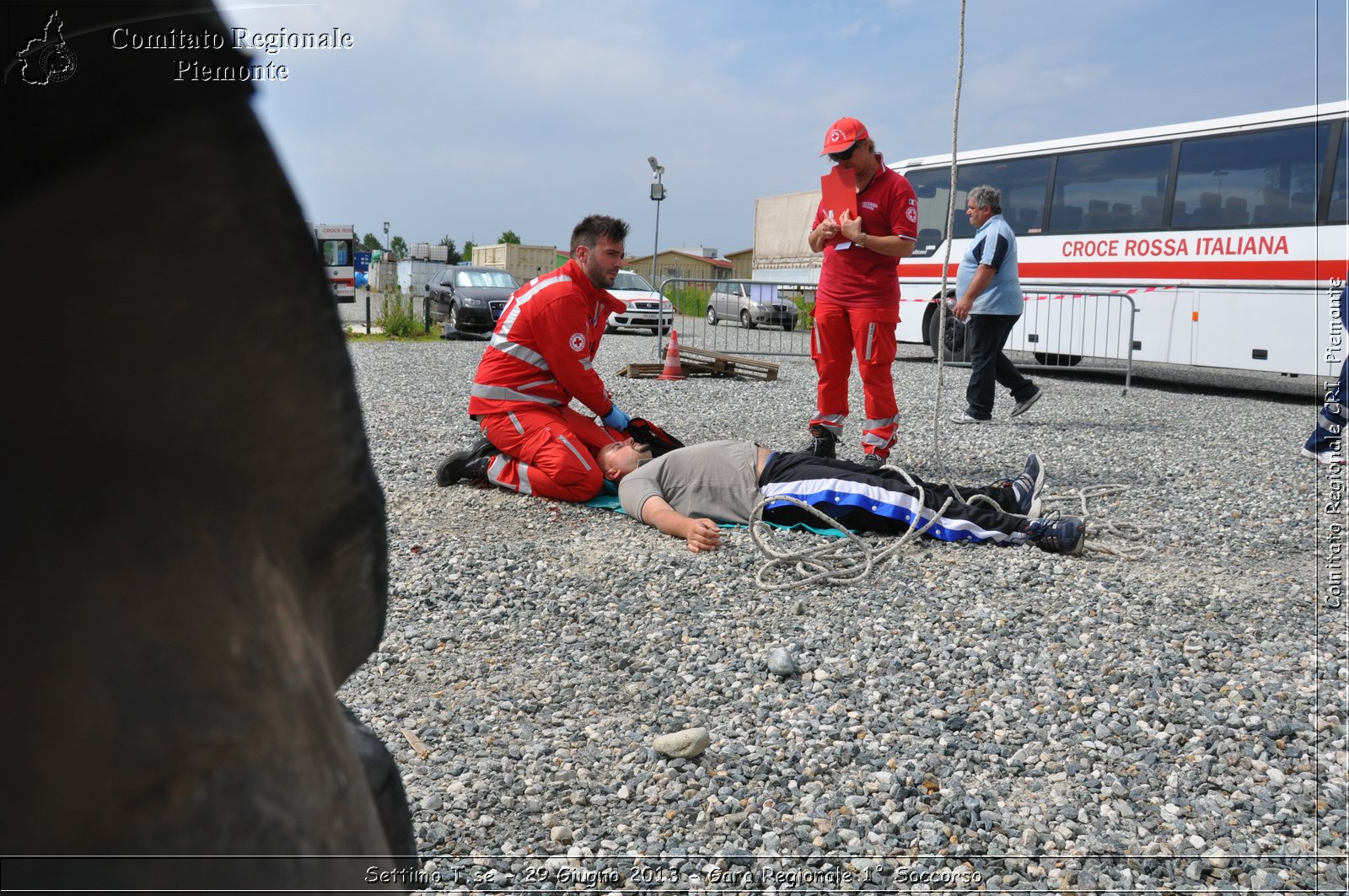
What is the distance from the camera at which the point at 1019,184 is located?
42.7ft

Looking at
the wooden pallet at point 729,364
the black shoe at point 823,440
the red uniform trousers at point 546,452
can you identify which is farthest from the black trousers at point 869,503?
the wooden pallet at point 729,364

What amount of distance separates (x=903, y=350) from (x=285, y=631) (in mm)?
18100

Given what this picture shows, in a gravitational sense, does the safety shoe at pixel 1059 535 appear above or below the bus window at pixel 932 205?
below

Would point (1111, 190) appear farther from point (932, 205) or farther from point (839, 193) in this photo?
point (839, 193)

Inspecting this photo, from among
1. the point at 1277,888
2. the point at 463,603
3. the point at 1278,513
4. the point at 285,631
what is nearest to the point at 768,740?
the point at 1277,888

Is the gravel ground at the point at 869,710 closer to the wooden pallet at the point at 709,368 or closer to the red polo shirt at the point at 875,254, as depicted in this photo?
the red polo shirt at the point at 875,254

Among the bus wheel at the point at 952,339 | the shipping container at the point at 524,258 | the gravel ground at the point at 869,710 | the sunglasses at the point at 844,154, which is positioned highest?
the shipping container at the point at 524,258

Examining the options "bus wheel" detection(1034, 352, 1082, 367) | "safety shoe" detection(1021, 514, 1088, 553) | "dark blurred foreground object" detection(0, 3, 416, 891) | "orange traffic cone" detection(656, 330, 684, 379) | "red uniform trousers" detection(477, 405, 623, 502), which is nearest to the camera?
"dark blurred foreground object" detection(0, 3, 416, 891)

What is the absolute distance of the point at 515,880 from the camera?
186cm

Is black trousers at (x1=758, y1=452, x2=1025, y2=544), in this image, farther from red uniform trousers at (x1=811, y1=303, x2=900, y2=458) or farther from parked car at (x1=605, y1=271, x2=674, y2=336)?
parked car at (x1=605, y1=271, x2=674, y2=336)

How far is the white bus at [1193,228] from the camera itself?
33.0 feet

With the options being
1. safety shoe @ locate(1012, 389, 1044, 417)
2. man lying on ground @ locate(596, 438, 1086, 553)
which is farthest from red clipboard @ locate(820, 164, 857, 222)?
safety shoe @ locate(1012, 389, 1044, 417)

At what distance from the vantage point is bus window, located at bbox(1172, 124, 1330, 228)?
10.1 m

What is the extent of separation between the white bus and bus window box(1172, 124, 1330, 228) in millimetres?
15
